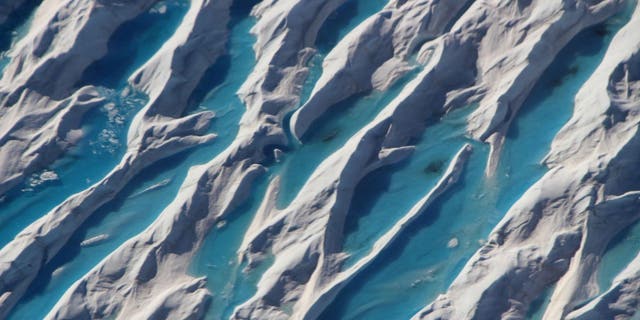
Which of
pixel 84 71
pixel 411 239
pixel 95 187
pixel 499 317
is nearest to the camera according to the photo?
pixel 499 317

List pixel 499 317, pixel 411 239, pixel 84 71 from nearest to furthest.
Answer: pixel 499 317 < pixel 411 239 < pixel 84 71

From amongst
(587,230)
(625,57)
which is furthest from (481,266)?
(625,57)

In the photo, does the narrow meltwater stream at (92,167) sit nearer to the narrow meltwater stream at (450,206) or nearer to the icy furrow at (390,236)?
the icy furrow at (390,236)

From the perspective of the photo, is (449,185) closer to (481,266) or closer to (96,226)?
(481,266)

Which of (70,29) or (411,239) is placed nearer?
(411,239)

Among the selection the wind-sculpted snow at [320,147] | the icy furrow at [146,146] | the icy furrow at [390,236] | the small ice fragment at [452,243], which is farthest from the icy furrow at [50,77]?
the small ice fragment at [452,243]

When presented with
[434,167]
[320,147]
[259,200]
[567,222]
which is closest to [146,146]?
[259,200]


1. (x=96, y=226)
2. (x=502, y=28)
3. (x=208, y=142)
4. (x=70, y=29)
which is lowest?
(x=96, y=226)

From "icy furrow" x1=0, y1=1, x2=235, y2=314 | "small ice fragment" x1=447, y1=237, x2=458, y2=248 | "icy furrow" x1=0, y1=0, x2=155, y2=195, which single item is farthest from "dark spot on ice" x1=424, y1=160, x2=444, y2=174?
"icy furrow" x1=0, y1=0, x2=155, y2=195
